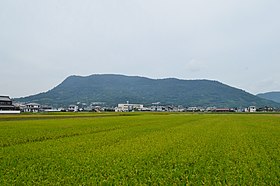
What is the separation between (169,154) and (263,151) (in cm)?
513

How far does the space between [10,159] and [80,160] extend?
3279 mm

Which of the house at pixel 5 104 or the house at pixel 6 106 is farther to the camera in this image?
the house at pixel 5 104

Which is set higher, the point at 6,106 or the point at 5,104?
the point at 5,104

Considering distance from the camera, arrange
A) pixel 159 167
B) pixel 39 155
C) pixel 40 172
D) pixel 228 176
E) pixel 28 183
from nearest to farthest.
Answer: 1. pixel 28 183
2. pixel 228 176
3. pixel 40 172
4. pixel 159 167
5. pixel 39 155

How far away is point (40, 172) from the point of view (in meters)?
11.4

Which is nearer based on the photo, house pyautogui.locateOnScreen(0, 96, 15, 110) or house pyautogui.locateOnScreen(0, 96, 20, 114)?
house pyautogui.locateOnScreen(0, 96, 20, 114)

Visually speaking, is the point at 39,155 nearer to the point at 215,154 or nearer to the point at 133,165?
the point at 133,165

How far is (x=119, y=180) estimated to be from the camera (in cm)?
1018

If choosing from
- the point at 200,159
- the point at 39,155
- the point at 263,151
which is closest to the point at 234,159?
the point at 200,159

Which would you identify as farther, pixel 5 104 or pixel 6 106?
pixel 5 104

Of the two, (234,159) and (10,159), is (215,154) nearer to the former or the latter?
(234,159)

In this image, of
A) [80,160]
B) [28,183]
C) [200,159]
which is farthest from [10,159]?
[200,159]

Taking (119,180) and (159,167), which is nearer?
(119,180)

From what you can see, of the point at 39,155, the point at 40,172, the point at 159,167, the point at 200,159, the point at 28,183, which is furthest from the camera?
the point at 39,155
